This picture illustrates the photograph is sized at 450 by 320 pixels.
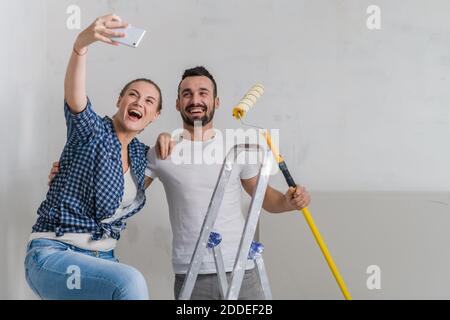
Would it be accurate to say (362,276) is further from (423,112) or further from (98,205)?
(98,205)

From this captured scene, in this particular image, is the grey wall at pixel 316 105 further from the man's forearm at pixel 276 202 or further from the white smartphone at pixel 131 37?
the white smartphone at pixel 131 37

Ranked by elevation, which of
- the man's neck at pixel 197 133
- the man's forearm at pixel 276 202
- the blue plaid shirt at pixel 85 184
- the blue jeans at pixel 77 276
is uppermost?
the man's neck at pixel 197 133

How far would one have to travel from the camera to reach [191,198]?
6.49 ft

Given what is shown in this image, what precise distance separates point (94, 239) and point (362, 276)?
3.67ft

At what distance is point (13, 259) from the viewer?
81.4 inches

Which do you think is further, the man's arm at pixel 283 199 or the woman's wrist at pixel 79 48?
the man's arm at pixel 283 199

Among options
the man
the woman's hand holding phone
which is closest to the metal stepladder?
the man

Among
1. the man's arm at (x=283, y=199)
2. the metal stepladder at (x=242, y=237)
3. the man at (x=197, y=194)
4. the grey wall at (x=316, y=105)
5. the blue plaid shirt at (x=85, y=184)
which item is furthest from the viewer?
the grey wall at (x=316, y=105)

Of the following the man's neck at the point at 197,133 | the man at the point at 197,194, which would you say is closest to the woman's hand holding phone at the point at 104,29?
the man at the point at 197,194

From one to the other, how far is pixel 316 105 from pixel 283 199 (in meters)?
0.59

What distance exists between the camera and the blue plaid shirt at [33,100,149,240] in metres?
1.62

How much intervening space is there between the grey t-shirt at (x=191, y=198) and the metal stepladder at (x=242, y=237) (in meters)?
0.26

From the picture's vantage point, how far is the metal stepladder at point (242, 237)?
1352 millimetres
